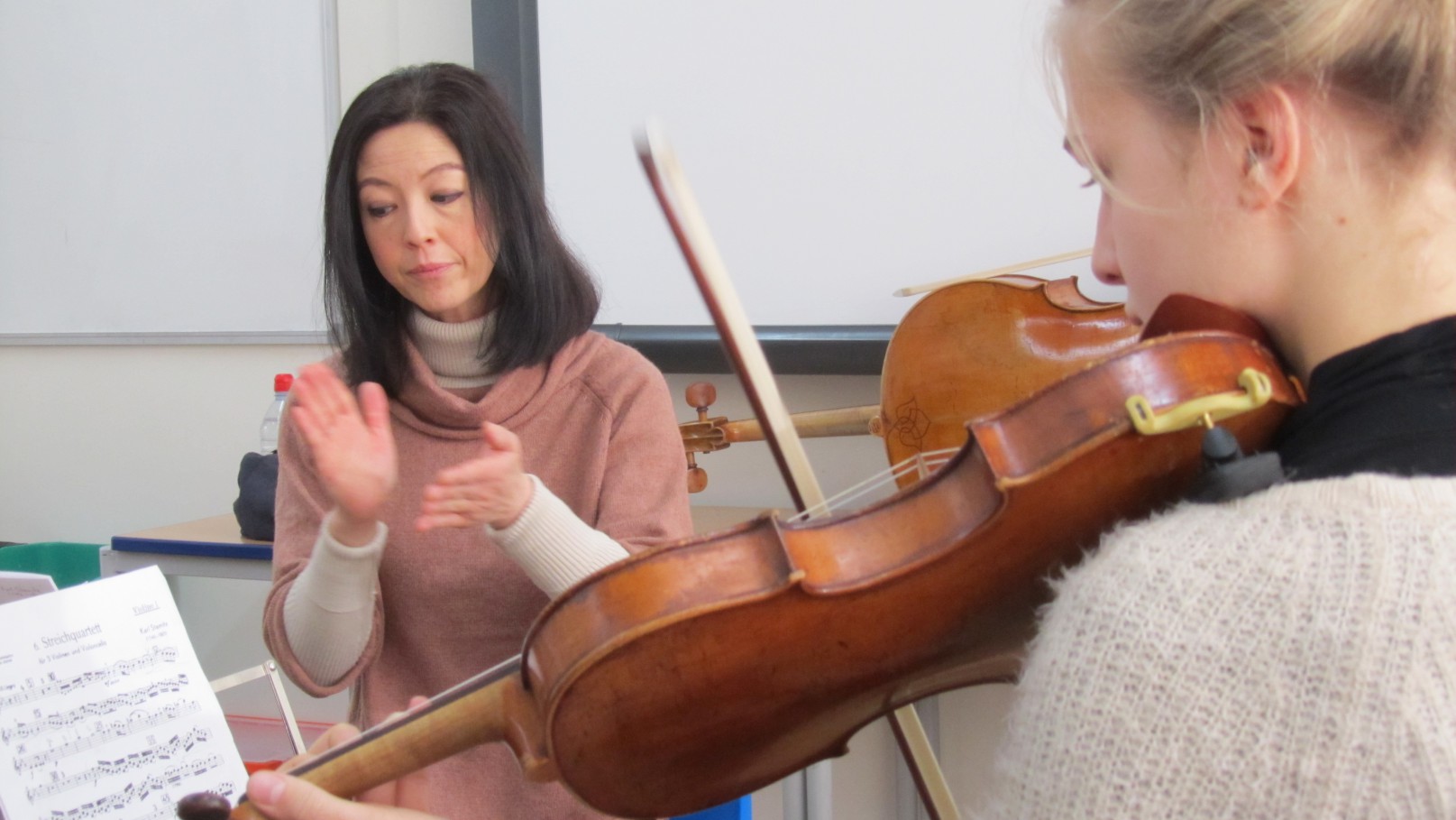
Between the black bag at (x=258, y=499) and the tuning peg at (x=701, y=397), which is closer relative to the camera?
the tuning peg at (x=701, y=397)

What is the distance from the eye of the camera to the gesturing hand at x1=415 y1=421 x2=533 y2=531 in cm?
85

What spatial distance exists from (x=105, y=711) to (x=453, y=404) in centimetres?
42

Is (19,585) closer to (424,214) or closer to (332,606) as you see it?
(332,606)

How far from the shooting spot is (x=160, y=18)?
235 centimetres

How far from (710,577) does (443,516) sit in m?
0.34

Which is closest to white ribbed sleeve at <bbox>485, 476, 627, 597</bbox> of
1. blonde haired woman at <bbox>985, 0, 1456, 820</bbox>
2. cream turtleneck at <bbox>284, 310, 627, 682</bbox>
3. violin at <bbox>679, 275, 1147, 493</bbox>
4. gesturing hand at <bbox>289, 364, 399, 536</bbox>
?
cream turtleneck at <bbox>284, 310, 627, 682</bbox>

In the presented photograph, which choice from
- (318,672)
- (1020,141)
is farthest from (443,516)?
(1020,141)

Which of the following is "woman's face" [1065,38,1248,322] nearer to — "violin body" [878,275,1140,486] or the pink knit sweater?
the pink knit sweater

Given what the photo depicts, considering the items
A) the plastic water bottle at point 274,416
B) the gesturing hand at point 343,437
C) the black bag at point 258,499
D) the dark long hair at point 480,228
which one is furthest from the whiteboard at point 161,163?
the gesturing hand at point 343,437

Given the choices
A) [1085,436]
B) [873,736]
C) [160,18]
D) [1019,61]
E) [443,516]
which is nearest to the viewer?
[1085,436]

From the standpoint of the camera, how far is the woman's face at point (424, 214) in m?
1.15

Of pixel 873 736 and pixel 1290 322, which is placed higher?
pixel 1290 322

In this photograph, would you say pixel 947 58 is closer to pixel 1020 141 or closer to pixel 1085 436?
pixel 1020 141

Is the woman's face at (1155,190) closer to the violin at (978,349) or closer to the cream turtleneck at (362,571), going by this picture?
the cream turtleneck at (362,571)
